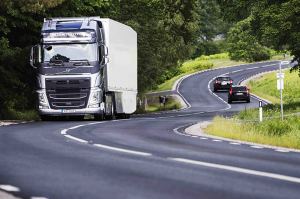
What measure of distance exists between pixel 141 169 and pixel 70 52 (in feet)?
60.5

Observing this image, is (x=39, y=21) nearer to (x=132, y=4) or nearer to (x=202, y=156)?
(x=132, y=4)

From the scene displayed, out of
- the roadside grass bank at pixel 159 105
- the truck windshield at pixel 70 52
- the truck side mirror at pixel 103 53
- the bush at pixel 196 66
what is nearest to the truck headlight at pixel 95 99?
the truck side mirror at pixel 103 53

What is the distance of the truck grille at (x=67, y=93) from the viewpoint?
28.2 meters

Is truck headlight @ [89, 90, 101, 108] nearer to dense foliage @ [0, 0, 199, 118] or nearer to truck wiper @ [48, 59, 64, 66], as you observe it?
truck wiper @ [48, 59, 64, 66]

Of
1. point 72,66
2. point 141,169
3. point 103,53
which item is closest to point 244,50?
point 103,53

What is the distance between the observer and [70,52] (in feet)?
92.8

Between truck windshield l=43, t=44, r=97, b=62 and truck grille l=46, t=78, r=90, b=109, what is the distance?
35.1 inches

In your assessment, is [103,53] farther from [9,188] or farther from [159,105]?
[159,105]

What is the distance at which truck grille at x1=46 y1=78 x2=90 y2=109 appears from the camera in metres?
28.2

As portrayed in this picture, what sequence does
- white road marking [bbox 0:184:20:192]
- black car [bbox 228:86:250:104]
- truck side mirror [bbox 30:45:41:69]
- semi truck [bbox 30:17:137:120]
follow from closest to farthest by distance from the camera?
1. white road marking [bbox 0:184:20:192]
2. semi truck [bbox 30:17:137:120]
3. truck side mirror [bbox 30:45:41:69]
4. black car [bbox 228:86:250:104]

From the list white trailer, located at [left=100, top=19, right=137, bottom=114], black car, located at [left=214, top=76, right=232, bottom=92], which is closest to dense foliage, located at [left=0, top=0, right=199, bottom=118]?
white trailer, located at [left=100, top=19, right=137, bottom=114]

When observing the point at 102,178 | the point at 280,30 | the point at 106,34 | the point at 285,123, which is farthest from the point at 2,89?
the point at 102,178

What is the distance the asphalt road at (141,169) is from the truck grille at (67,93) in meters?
11.3

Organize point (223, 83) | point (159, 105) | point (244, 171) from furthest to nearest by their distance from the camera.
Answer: point (223, 83), point (159, 105), point (244, 171)
